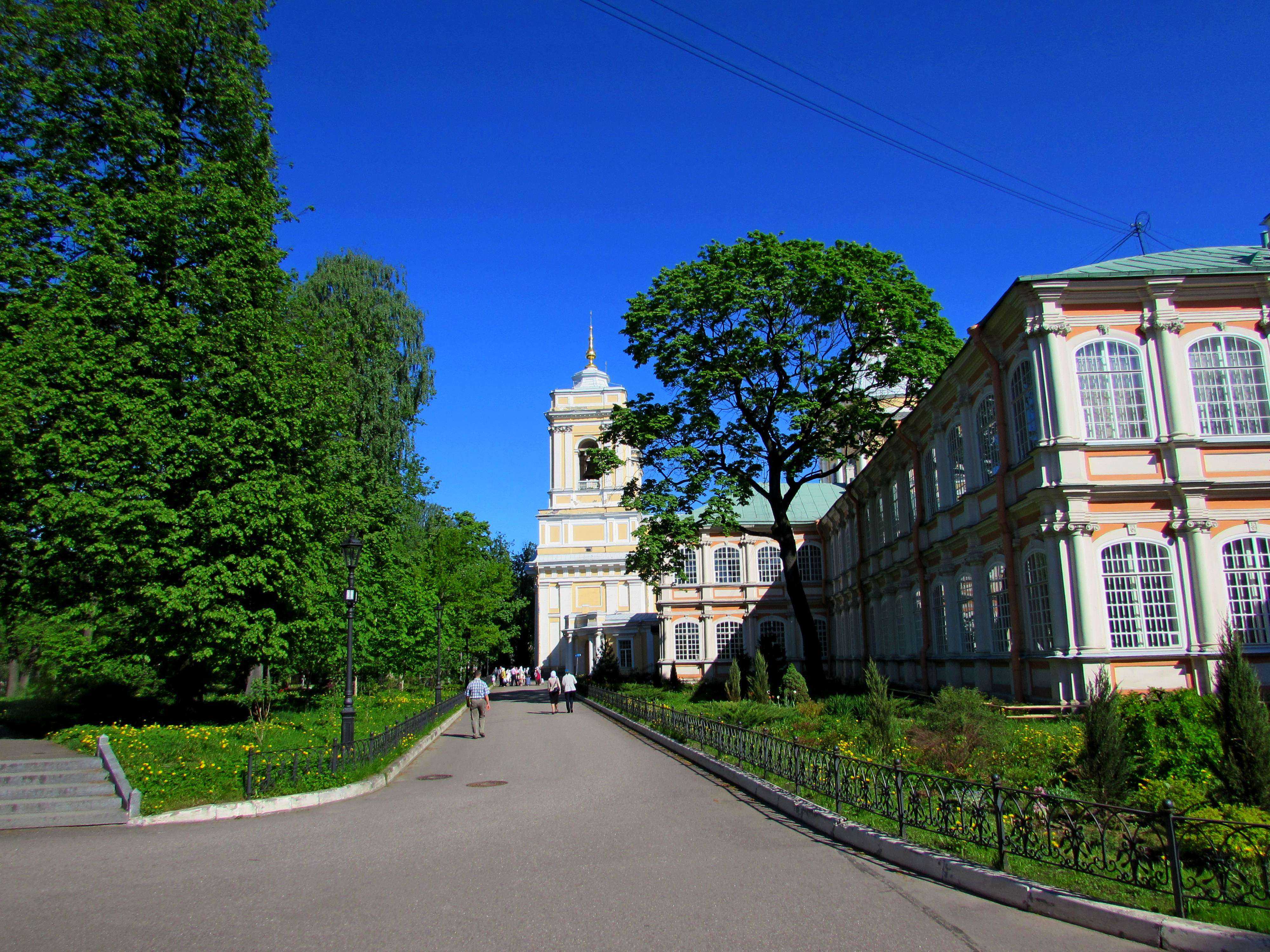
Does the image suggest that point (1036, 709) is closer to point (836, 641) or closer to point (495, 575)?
point (836, 641)

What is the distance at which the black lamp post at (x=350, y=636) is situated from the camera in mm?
15016

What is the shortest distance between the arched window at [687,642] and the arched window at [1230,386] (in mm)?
29016

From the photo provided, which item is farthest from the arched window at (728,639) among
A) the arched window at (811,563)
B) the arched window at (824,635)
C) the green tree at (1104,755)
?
the green tree at (1104,755)

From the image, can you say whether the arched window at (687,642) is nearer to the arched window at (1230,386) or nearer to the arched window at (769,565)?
the arched window at (769,565)

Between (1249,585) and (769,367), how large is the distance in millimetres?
14780

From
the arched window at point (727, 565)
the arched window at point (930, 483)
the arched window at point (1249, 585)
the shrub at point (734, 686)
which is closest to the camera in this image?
the arched window at point (1249, 585)

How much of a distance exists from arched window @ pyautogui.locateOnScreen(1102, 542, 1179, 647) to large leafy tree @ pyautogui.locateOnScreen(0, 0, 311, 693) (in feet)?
55.6

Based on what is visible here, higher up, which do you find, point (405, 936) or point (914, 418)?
point (914, 418)

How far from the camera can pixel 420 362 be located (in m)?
36.2

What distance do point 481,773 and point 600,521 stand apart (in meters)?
50.3

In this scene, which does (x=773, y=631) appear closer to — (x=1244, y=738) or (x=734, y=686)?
(x=734, y=686)

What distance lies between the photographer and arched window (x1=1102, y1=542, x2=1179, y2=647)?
16375 millimetres

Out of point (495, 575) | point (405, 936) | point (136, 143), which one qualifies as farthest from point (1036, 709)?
point (495, 575)

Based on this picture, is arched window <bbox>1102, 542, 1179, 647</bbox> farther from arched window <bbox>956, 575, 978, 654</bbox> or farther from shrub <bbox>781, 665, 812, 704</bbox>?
shrub <bbox>781, 665, 812, 704</bbox>
